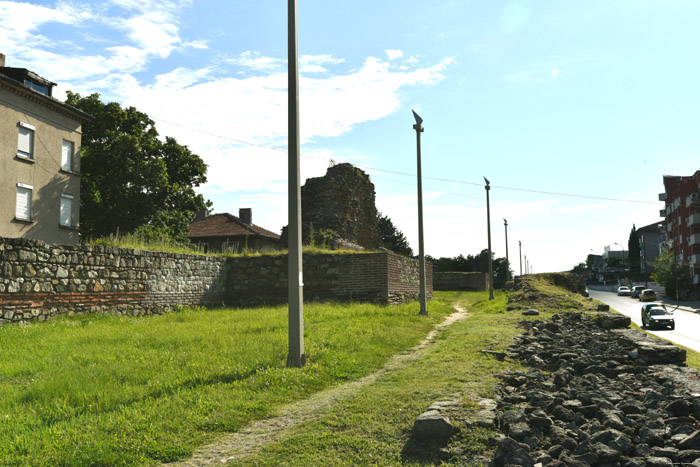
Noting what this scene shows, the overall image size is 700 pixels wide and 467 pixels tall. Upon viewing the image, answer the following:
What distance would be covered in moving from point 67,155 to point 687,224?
7202cm

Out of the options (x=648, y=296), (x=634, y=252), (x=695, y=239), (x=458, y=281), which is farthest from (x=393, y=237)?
(x=634, y=252)

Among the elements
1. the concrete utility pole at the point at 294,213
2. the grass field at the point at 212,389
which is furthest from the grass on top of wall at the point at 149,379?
the concrete utility pole at the point at 294,213

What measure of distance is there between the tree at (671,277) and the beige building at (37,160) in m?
58.4

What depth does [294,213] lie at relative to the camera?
8609mm

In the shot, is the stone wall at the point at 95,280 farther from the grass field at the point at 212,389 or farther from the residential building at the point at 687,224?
the residential building at the point at 687,224

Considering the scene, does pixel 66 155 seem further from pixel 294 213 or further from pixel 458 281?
pixel 458 281

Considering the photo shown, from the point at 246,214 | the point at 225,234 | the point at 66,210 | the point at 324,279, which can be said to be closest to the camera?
the point at 324,279

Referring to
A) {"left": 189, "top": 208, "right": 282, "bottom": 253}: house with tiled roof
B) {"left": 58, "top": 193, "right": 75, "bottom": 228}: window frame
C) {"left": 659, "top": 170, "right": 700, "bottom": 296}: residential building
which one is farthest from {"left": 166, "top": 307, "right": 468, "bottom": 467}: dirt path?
{"left": 659, "top": 170, "right": 700, "bottom": 296}: residential building

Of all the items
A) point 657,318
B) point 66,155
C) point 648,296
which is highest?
point 66,155

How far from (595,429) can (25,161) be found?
29355mm

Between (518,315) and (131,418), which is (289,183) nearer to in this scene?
(131,418)

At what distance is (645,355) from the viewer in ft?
32.7

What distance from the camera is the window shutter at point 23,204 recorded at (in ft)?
85.3

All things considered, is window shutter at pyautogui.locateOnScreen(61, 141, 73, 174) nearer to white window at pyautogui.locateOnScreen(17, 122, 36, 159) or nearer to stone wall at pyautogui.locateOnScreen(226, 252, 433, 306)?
white window at pyautogui.locateOnScreen(17, 122, 36, 159)
